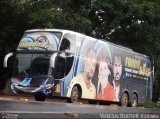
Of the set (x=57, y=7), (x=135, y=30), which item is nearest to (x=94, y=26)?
(x=135, y=30)

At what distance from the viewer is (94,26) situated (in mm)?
31875

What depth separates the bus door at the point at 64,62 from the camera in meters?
A: 17.9

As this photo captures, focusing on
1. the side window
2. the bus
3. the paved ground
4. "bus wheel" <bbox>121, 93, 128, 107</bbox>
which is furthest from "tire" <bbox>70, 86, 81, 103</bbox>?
the paved ground

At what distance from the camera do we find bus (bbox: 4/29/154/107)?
1770cm

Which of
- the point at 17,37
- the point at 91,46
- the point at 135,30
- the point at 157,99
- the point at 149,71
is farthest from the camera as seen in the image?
the point at 157,99

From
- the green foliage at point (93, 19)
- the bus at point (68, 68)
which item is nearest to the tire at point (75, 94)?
the bus at point (68, 68)

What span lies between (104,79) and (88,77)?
1.13 metres

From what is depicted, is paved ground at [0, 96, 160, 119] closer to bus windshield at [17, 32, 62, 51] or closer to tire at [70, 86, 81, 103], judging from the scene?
tire at [70, 86, 81, 103]

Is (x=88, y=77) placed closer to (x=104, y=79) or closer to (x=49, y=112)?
(x=104, y=79)

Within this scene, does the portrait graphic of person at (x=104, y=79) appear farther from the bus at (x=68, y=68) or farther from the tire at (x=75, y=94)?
the tire at (x=75, y=94)

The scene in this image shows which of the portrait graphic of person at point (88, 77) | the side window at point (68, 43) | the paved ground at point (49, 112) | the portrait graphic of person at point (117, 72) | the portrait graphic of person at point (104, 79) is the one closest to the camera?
the paved ground at point (49, 112)

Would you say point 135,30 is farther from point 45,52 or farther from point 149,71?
point 45,52

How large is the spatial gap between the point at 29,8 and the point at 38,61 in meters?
Result: 8.40

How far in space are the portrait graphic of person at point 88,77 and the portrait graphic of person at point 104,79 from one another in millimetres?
Result: 365
